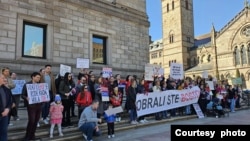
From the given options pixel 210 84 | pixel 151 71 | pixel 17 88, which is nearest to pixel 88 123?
pixel 17 88

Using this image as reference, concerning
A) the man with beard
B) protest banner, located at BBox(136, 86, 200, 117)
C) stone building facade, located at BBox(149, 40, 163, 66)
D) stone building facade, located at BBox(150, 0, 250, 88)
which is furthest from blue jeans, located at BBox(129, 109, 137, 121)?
stone building facade, located at BBox(149, 40, 163, 66)

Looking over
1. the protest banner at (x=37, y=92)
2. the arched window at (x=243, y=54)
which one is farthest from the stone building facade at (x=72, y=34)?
the arched window at (x=243, y=54)

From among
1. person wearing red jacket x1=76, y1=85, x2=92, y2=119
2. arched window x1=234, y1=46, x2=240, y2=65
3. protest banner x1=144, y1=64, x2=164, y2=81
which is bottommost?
person wearing red jacket x1=76, y1=85, x2=92, y2=119

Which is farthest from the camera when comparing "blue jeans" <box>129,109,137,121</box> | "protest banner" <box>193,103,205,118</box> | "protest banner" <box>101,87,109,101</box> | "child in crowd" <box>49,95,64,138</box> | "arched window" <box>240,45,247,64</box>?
"arched window" <box>240,45,247,64</box>

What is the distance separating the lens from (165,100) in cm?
1211

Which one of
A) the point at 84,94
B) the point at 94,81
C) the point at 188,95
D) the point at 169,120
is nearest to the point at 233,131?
the point at 84,94

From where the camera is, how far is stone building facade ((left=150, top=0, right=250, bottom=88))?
2238 inches

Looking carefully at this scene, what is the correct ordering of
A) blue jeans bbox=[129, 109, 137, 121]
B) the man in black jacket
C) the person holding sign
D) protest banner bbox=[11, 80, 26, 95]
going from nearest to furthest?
the man in black jacket, the person holding sign, protest banner bbox=[11, 80, 26, 95], blue jeans bbox=[129, 109, 137, 121]

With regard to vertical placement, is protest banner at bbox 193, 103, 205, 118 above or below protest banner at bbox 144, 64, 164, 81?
below

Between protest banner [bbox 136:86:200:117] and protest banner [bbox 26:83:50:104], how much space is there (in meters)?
4.13

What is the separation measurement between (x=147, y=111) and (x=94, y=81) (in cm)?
274

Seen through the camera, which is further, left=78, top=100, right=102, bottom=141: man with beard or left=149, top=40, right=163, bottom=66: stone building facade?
left=149, top=40, right=163, bottom=66: stone building facade

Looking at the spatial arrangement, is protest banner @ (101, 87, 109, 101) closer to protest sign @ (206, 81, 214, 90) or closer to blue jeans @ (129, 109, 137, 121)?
blue jeans @ (129, 109, 137, 121)

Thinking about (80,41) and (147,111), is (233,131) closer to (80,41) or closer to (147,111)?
(147,111)
